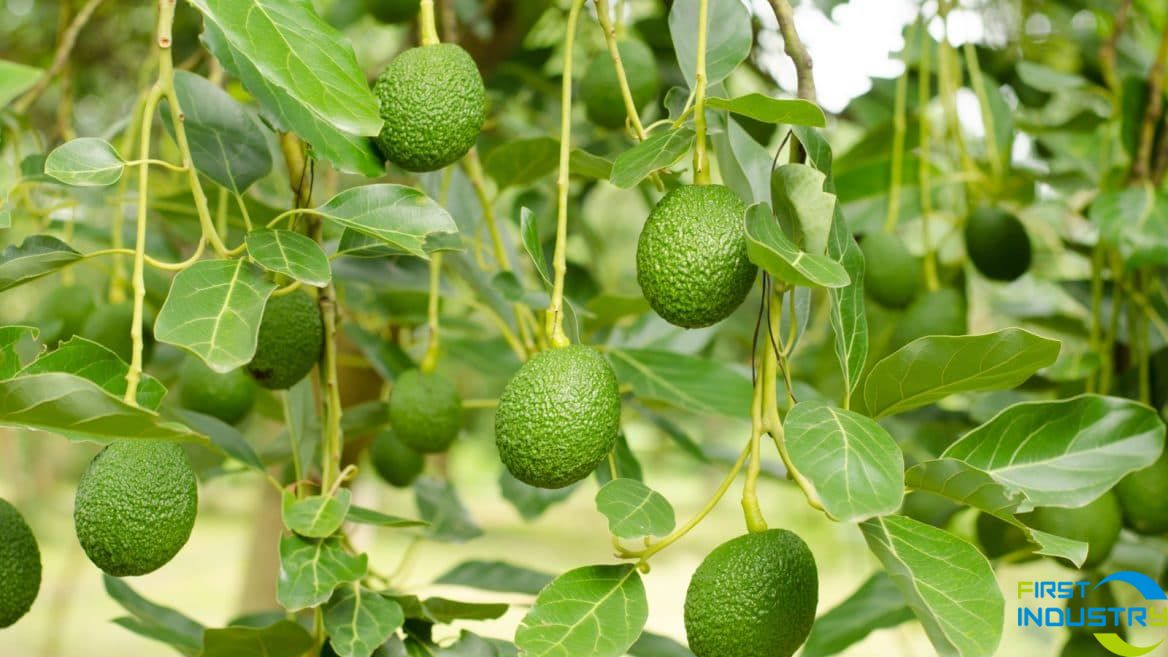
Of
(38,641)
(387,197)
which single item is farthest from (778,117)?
(38,641)

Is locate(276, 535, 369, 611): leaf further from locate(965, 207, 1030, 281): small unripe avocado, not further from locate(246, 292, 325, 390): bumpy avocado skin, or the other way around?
locate(965, 207, 1030, 281): small unripe avocado

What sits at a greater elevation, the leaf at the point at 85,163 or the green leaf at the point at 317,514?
the leaf at the point at 85,163

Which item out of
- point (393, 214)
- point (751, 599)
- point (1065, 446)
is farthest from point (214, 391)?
point (1065, 446)

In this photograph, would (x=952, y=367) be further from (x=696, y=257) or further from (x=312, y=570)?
(x=312, y=570)

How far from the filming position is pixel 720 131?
0.82 metres

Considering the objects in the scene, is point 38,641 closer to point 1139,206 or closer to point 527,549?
point 527,549

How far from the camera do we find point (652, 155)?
0.75 meters

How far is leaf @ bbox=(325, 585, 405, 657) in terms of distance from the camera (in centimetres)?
82

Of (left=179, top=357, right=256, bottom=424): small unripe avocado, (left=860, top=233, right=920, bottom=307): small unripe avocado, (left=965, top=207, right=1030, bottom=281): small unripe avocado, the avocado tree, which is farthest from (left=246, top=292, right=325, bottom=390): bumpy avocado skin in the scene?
(left=965, top=207, right=1030, bottom=281): small unripe avocado

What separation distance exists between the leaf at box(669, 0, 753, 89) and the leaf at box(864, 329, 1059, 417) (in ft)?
0.82

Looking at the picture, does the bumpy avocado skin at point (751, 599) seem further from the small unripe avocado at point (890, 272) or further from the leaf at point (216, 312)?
the small unripe avocado at point (890, 272)

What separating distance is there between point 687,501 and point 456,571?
10031 mm

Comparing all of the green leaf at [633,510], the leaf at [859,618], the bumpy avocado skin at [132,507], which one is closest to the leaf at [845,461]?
the green leaf at [633,510]

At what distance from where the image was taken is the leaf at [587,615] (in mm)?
708
